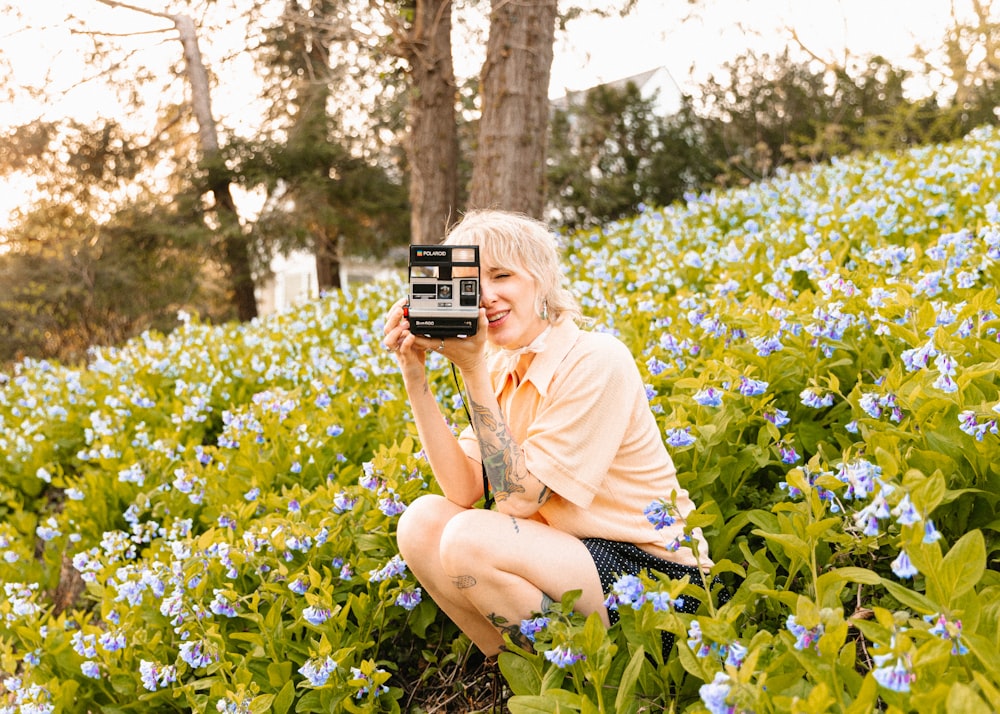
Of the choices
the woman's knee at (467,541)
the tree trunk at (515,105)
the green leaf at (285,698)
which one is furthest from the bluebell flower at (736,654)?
the tree trunk at (515,105)

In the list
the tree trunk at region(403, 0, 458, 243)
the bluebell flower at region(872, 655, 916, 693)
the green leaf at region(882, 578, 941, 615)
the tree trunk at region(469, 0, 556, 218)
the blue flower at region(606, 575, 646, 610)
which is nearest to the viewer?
the bluebell flower at region(872, 655, 916, 693)

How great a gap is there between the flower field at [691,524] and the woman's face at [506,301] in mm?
487

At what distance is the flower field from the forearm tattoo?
0.32 metres

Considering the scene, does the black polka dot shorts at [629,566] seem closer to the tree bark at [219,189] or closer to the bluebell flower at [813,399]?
the bluebell flower at [813,399]

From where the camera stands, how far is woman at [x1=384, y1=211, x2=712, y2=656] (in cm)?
196

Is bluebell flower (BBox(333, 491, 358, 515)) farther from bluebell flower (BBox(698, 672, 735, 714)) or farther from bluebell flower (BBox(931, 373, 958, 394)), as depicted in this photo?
bluebell flower (BBox(931, 373, 958, 394))

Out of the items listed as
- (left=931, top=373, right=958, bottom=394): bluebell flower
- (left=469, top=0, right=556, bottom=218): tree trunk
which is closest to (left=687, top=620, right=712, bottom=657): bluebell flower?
(left=931, top=373, right=958, bottom=394): bluebell flower

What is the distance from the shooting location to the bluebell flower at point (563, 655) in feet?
5.41

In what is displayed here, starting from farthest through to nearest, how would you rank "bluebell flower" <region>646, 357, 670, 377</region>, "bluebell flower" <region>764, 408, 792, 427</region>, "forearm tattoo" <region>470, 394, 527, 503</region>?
"bluebell flower" <region>646, 357, 670, 377</region> → "bluebell flower" <region>764, 408, 792, 427</region> → "forearm tattoo" <region>470, 394, 527, 503</region>

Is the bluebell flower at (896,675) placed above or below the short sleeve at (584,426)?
below

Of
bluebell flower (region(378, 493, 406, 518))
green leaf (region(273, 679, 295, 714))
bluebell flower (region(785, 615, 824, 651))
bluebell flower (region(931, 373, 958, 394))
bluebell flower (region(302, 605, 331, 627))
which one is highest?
bluebell flower (region(931, 373, 958, 394))

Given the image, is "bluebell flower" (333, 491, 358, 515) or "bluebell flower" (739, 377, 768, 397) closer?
"bluebell flower" (739, 377, 768, 397)

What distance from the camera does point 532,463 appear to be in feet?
6.51

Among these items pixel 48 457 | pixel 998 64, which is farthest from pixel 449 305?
pixel 998 64
